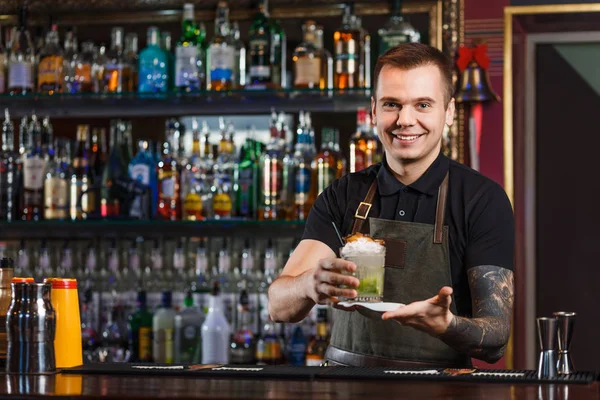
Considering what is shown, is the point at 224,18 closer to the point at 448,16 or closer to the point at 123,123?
the point at 123,123

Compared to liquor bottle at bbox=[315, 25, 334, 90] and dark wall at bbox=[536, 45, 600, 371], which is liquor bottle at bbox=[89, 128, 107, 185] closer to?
liquor bottle at bbox=[315, 25, 334, 90]

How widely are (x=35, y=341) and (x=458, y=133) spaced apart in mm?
2130

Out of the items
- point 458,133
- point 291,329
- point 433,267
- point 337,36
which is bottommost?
point 291,329

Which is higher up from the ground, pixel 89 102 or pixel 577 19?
pixel 577 19

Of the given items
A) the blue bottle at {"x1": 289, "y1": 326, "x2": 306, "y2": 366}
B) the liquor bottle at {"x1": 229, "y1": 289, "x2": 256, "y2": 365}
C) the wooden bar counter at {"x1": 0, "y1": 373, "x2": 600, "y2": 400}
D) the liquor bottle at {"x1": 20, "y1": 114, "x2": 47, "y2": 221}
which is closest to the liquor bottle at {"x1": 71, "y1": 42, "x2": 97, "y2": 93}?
the liquor bottle at {"x1": 20, "y1": 114, "x2": 47, "y2": 221}

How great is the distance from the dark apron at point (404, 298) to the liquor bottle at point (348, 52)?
137 centimetres

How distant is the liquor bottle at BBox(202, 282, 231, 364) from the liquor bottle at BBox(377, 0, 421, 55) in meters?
1.14

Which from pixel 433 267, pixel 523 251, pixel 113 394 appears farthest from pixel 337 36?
pixel 113 394

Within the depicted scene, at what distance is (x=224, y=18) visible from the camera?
394 centimetres

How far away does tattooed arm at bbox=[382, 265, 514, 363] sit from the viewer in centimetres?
202

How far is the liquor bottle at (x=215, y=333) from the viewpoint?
3811 mm

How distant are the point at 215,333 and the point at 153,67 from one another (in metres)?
1.09

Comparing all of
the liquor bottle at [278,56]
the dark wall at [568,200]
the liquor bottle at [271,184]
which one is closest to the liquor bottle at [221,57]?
the liquor bottle at [278,56]

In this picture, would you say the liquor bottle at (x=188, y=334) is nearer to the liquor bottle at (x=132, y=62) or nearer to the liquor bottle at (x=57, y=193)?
the liquor bottle at (x=57, y=193)
